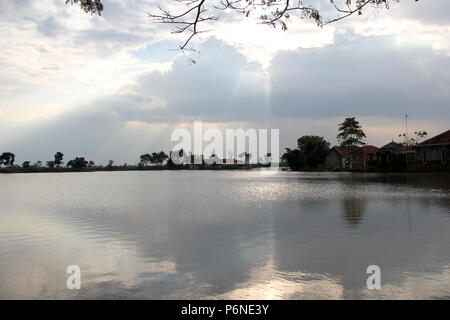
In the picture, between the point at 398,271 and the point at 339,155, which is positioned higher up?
the point at 339,155

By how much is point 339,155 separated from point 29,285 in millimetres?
77000

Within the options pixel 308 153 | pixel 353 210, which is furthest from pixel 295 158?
pixel 353 210

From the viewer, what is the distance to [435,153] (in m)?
48.8

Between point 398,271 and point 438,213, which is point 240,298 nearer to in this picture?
point 398,271

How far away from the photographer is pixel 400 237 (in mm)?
10297

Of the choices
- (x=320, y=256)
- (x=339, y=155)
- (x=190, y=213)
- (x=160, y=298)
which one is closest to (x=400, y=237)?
(x=320, y=256)

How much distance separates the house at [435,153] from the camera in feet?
154

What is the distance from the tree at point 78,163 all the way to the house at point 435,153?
114 meters

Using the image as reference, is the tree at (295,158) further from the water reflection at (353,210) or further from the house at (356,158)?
the water reflection at (353,210)

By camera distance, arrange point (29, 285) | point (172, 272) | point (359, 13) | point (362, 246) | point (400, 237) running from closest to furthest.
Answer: point (29, 285) → point (172, 272) → point (359, 13) → point (362, 246) → point (400, 237)

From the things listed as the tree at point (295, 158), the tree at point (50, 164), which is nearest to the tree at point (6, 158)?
the tree at point (50, 164)

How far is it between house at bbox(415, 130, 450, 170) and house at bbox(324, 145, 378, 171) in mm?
21839

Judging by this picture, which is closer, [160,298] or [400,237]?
[160,298]

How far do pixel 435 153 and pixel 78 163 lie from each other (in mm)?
117578
